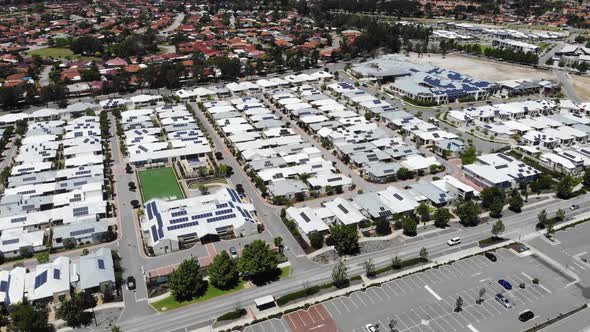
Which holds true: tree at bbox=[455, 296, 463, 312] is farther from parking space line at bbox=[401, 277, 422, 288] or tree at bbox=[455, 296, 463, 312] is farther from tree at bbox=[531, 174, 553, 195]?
tree at bbox=[531, 174, 553, 195]

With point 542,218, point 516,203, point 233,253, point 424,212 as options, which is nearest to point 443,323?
point 424,212

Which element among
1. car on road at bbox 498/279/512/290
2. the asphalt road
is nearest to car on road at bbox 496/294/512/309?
car on road at bbox 498/279/512/290

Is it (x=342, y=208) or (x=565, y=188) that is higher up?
(x=342, y=208)

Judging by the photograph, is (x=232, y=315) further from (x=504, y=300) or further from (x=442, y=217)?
(x=442, y=217)

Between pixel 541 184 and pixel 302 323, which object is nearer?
pixel 302 323

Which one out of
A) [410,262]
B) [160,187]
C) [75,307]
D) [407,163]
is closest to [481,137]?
[407,163]

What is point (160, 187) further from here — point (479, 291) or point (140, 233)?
Result: point (479, 291)
